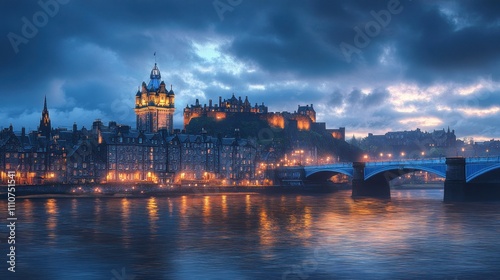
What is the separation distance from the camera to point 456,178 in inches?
3809

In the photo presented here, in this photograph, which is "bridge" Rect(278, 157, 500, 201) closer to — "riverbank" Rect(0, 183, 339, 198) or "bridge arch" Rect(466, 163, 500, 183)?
"bridge arch" Rect(466, 163, 500, 183)

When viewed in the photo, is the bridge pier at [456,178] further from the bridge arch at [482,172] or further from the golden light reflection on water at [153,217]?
the golden light reflection on water at [153,217]

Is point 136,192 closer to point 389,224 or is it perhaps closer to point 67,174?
point 67,174

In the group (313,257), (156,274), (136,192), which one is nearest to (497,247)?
(313,257)

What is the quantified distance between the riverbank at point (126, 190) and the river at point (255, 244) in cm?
3906

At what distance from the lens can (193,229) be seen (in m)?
62.1

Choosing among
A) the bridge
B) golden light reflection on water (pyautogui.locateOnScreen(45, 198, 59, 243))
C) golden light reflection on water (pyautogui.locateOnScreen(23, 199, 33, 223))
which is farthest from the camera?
the bridge

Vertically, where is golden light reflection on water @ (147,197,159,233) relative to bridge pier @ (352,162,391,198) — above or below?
below

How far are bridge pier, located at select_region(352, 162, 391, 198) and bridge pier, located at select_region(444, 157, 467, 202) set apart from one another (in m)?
25.2

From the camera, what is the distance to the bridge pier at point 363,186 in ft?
407

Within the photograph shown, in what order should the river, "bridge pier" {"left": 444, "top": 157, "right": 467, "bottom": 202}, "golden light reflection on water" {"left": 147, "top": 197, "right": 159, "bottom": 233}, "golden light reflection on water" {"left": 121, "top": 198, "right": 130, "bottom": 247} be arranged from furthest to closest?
"bridge pier" {"left": 444, "top": 157, "right": 467, "bottom": 202} → "golden light reflection on water" {"left": 147, "top": 197, "right": 159, "bottom": 233} → "golden light reflection on water" {"left": 121, "top": 198, "right": 130, "bottom": 247} → the river

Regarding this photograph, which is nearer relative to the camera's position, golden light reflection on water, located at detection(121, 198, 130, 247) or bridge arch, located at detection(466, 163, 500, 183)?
golden light reflection on water, located at detection(121, 198, 130, 247)

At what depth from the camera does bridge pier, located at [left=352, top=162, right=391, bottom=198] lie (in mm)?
123938

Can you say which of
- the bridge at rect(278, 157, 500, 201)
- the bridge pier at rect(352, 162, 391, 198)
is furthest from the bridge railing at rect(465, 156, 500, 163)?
the bridge pier at rect(352, 162, 391, 198)
